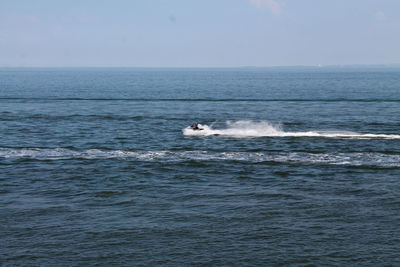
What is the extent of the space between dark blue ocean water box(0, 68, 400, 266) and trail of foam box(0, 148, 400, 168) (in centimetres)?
12

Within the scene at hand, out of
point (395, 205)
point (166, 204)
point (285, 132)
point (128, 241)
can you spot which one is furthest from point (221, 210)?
point (285, 132)

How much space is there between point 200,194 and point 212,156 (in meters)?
14.3

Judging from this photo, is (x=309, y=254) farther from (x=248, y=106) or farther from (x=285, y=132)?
(x=248, y=106)

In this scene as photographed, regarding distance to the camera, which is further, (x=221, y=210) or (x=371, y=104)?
(x=371, y=104)

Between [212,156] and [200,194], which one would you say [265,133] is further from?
[200,194]

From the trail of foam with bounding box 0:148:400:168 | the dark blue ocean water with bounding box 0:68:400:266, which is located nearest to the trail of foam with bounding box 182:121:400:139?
the dark blue ocean water with bounding box 0:68:400:266

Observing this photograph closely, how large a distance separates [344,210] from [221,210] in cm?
818

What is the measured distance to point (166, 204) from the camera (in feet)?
118

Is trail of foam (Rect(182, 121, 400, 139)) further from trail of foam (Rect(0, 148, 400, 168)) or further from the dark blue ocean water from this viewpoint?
trail of foam (Rect(0, 148, 400, 168))

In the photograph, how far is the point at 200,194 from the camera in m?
38.6

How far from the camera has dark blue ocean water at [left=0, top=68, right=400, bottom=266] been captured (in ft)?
90.7

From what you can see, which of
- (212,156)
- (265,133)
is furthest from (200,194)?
(265,133)

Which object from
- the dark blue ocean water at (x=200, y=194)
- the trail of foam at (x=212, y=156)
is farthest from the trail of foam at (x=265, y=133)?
the trail of foam at (x=212, y=156)

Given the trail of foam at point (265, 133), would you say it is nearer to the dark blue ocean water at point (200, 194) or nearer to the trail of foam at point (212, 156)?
the dark blue ocean water at point (200, 194)
